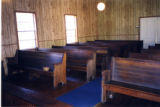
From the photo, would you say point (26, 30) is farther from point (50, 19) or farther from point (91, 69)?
point (91, 69)

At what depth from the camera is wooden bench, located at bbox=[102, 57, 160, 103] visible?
2.94 m

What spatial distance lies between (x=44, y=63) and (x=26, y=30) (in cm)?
228

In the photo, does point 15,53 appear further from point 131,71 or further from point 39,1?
point 131,71

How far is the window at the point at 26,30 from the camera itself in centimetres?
627

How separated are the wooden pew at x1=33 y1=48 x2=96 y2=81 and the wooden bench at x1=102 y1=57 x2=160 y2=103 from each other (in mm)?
1278

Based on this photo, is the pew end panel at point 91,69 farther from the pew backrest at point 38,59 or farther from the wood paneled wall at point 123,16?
the wood paneled wall at point 123,16

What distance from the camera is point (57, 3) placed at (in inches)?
299

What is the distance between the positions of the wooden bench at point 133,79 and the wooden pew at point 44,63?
1424mm

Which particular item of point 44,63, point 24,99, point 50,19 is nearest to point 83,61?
point 44,63

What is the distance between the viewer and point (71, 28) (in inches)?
337

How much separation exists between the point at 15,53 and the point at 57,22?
2.52 metres

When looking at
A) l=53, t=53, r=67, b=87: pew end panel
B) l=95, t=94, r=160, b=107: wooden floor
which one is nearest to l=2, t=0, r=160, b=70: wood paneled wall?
l=53, t=53, r=67, b=87: pew end panel

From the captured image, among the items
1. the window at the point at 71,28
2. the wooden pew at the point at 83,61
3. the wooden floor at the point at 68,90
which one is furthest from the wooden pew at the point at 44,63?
the window at the point at 71,28

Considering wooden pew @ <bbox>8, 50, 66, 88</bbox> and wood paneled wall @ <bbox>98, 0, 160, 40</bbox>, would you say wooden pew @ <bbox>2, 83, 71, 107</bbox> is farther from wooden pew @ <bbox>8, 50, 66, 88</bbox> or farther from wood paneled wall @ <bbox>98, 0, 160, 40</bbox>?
wood paneled wall @ <bbox>98, 0, 160, 40</bbox>
